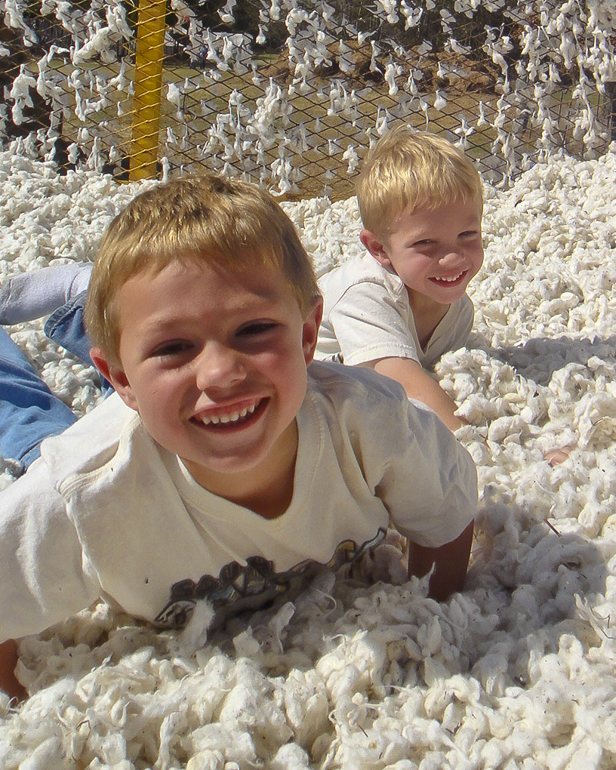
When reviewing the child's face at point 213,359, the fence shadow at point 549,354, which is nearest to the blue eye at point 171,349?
the child's face at point 213,359

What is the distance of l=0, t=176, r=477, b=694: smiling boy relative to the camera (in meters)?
0.66

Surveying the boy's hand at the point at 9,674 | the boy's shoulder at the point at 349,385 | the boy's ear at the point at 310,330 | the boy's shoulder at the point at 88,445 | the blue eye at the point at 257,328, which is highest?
the blue eye at the point at 257,328

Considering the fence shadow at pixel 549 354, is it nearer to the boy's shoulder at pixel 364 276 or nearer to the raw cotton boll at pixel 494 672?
the boy's shoulder at pixel 364 276

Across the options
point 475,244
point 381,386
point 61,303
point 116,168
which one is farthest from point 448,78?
point 381,386

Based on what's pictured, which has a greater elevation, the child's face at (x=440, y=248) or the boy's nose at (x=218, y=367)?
the boy's nose at (x=218, y=367)

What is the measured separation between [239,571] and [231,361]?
287 mm

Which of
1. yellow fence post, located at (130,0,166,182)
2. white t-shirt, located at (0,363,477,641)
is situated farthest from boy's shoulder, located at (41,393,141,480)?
yellow fence post, located at (130,0,166,182)

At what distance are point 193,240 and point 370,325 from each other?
0.61m

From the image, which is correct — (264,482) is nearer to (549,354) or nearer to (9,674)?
(9,674)

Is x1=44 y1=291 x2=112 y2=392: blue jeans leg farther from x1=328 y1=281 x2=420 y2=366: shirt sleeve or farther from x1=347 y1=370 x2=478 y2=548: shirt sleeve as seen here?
x1=347 y1=370 x2=478 y2=548: shirt sleeve

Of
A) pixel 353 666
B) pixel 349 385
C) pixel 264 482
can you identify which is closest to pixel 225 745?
pixel 353 666

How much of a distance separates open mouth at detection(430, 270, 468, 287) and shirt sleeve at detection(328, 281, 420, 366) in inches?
2.8

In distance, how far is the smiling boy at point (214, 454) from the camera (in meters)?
0.66

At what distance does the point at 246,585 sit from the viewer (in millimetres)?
847
